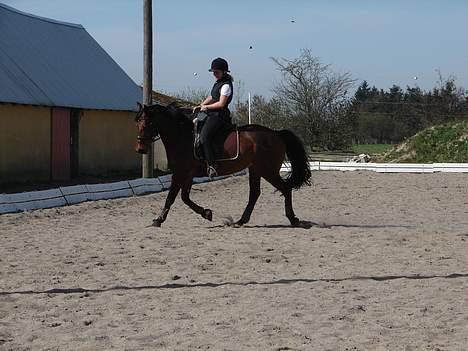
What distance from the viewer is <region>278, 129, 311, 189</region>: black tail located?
43.4ft

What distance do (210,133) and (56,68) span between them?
14.0 m

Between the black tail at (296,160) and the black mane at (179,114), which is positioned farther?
the black tail at (296,160)

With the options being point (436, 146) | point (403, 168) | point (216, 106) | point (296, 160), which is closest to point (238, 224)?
point (296, 160)

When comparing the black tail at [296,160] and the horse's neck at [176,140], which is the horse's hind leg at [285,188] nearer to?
the black tail at [296,160]

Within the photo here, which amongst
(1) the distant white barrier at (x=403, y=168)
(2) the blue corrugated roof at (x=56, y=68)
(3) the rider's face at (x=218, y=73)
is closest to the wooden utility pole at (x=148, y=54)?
(2) the blue corrugated roof at (x=56, y=68)

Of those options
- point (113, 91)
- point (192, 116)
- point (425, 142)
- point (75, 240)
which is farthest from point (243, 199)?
point (425, 142)

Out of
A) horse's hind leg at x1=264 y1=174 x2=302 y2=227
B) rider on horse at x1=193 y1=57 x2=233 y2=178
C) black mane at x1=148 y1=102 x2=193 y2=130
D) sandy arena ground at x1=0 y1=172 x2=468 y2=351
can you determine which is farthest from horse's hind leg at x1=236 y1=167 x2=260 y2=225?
black mane at x1=148 y1=102 x2=193 y2=130

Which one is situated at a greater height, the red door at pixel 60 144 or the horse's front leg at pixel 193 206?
the red door at pixel 60 144

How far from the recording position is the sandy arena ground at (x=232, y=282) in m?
6.00

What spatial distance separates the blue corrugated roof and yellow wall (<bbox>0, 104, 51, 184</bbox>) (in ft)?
1.20

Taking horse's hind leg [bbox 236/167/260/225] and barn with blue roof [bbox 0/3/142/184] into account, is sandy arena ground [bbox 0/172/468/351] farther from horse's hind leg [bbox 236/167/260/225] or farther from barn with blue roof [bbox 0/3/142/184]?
barn with blue roof [bbox 0/3/142/184]

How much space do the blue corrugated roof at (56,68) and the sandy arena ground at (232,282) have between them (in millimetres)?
8695

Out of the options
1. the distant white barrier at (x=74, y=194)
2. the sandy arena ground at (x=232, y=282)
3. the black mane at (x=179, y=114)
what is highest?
the black mane at (x=179, y=114)

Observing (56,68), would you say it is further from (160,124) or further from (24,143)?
(160,124)
